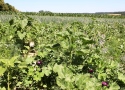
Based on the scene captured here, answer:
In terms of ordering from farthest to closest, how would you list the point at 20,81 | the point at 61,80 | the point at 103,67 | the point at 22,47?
1. the point at 22,47
2. the point at 20,81
3. the point at 103,67
4. the point at 61,80

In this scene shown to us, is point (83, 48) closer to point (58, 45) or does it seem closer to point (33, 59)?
point (58, 45)

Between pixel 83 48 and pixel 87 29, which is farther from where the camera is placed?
pixel 87 29

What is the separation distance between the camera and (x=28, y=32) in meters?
5.47

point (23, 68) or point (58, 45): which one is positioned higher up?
point (58, 45)

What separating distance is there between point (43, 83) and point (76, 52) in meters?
0.69

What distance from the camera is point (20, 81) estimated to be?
3.86 m

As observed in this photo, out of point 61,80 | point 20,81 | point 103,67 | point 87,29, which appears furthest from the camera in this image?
point 87,29

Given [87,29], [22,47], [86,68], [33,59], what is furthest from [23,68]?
[87,29]

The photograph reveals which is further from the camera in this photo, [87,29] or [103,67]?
[87,29]

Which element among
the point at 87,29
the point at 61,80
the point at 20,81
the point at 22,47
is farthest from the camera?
the point at 87,29

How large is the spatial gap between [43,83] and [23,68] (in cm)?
37

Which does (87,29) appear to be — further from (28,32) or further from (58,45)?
(58,45)

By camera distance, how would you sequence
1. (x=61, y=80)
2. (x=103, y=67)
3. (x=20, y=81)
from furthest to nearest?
(x=20, y=81) → (x=103, y=67) → (x=61, y=80)

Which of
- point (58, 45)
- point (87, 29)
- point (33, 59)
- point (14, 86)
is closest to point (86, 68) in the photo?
point (58, 45)
